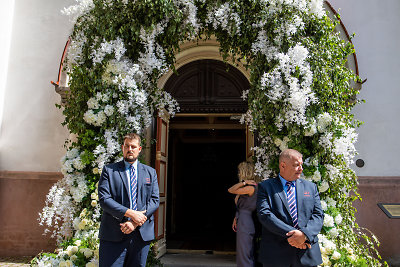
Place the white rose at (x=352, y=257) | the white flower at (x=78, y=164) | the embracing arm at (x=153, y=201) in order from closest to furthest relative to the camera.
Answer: the embracing arm at (x=153, y=201)
the white rose at (x=352, y=257)
the white flower at (x=78, y=164)

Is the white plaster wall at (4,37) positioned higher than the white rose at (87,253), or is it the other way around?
the white plaster wall at (4,37)

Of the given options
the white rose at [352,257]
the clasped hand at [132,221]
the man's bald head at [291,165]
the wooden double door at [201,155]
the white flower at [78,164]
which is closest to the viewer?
the man's bald head at [291,165]

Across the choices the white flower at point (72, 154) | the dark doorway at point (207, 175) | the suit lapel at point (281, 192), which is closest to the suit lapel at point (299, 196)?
the suit lapel at point (281, 192)

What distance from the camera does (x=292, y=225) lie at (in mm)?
3031

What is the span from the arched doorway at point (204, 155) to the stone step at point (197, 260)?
83 cm

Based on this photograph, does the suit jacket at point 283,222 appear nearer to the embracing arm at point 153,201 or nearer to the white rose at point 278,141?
the embracing arm at point 153,201

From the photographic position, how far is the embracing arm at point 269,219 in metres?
2.91

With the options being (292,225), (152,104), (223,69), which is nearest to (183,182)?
(223,69)

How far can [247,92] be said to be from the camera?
190 inches

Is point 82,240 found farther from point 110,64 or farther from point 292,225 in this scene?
point 292,225

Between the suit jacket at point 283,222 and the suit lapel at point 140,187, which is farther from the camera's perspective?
the suit lapel at point 140,187

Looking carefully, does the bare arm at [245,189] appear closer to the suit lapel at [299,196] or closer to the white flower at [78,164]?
the suit lapel at [299,196]

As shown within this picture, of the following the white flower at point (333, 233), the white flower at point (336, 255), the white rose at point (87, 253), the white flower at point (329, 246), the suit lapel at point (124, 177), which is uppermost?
the suit lapel at point (124, 177)

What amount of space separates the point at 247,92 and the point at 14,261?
17.7 ft
